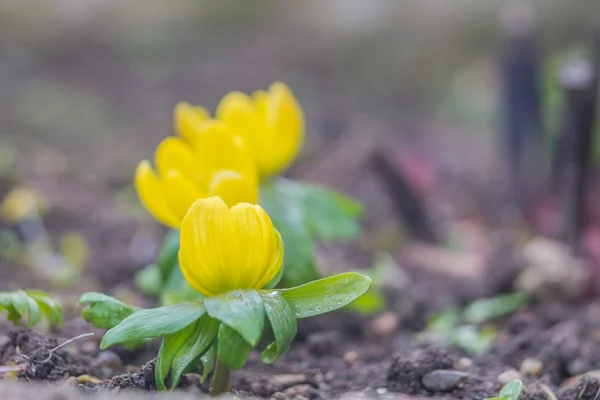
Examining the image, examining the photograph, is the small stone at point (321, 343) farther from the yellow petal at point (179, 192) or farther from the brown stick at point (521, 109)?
the brown stick at point (521, 109)

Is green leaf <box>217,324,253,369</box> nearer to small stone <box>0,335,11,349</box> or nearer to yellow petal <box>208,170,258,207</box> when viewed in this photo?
yellow petal <box>208,170,258,207</box>

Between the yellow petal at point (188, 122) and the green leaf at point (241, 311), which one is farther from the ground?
the yellow petal at point (188, 122)

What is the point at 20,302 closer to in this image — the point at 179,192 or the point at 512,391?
the point at 179,192

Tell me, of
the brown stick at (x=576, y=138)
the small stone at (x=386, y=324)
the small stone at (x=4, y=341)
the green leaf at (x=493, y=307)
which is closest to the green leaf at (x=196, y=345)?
the small stone at (x=4, y=341)

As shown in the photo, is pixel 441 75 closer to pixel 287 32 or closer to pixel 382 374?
pixel 287 32

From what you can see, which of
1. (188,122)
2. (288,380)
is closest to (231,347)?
(288,380)

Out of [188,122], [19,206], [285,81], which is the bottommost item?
[188,122]
